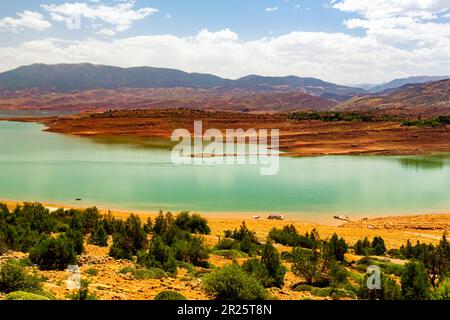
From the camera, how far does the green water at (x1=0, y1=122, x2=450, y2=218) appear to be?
24.0 m

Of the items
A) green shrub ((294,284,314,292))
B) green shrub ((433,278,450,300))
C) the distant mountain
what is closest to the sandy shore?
green shrub ((294,284,314,292))

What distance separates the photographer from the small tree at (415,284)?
854 centimetres

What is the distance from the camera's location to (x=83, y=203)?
23672mm

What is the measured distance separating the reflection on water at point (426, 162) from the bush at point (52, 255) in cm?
3453

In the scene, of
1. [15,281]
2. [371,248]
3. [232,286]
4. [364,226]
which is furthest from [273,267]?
[364,226]

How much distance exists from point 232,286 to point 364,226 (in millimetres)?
13503

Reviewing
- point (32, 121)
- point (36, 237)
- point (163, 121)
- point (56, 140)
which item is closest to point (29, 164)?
point (56, 140)

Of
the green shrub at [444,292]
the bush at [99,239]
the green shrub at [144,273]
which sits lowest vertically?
the bush at [99,239]

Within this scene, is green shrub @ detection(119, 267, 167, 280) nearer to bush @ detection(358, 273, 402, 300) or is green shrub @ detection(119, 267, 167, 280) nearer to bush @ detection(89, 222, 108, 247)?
bush @ detection(89, 222, 108, 247)

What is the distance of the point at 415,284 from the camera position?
8672 mm

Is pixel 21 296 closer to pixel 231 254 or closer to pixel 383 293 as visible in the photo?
pixel 383 293

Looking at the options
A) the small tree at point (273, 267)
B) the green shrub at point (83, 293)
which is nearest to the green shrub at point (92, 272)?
the green shrub at point (83, 293)

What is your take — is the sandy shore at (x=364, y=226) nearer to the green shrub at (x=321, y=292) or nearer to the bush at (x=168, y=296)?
the green shrub at (x=321, y=292)
